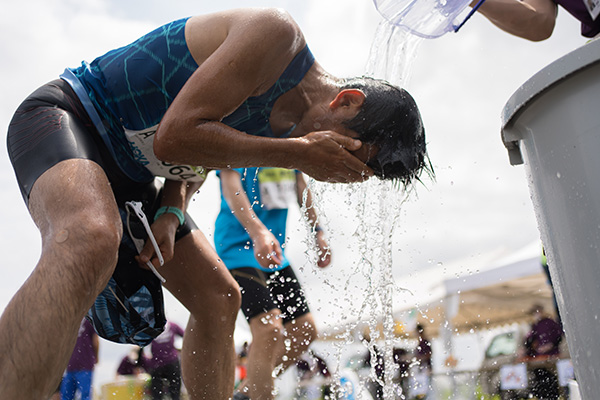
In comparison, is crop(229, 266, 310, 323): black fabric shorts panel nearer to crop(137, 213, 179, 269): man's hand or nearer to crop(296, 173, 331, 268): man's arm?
crop(296, 173, 331, 268): man's arm

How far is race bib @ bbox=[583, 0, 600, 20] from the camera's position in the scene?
76.1 inches

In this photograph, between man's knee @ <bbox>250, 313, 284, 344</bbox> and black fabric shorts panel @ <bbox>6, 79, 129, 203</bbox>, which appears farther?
man's knee @ <bbox>250, 313, 284, 344</bbox>

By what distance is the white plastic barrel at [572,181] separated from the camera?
110 centimetres

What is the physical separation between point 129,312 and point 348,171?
97 cm

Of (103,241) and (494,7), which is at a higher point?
(494,7)

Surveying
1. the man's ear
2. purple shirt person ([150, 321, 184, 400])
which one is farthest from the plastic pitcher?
purple shirt person ([150, 321, 184, 400])

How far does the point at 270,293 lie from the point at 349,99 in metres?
1.52

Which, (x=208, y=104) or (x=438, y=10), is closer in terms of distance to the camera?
(x=208, y=104)

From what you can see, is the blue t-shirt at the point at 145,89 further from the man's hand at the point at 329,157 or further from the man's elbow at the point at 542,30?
the man's elbow at the point at 542,30

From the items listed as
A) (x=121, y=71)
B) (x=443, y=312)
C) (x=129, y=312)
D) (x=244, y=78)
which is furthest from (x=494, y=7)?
(x=443, y=312)

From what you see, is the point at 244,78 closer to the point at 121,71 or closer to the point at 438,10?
the point at 121,71

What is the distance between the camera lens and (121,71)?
179 cm

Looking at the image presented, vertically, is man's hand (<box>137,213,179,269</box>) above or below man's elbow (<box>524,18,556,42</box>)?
below

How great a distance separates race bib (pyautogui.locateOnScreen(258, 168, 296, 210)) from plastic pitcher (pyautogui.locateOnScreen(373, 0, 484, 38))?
47.6 inches
